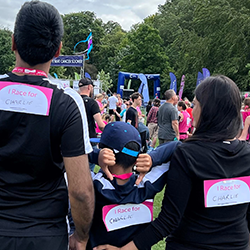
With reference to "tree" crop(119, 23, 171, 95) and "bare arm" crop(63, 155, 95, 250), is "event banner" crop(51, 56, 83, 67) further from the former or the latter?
"tree" crop(119, 23, 171, 95)

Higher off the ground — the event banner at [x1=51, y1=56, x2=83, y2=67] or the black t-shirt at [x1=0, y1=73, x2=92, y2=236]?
the black t-shirt at [x1=0, y1=73, x2=92, y2=236]

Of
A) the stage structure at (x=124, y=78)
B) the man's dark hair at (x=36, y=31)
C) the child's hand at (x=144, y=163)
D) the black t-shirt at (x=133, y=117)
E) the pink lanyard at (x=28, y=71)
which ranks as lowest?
the stage structure at (x=124, y=78)

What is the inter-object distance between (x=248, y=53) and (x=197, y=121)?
27733mm

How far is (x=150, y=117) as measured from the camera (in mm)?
10094

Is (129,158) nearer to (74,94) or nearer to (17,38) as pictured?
(74,94)

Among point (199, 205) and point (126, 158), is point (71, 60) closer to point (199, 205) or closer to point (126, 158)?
point (126, 158)

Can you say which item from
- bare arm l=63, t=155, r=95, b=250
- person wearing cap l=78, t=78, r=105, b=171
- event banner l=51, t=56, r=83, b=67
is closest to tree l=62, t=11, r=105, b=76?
event banner l=51, t=56, r=83, b=67

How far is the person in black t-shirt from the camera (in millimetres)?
1443

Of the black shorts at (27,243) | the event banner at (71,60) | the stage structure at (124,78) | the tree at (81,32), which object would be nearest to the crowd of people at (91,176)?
Answer: the black shorts at (27,243)

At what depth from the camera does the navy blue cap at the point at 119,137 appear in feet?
5.67

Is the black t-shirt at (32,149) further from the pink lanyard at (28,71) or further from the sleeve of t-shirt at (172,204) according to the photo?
the sleeve of t-shirt at (172,204)

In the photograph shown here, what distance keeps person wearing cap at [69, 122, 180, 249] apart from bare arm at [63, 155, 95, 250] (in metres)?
0.09

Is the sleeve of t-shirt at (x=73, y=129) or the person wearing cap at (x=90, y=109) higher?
the sleeve of t-shirt at (x=73, y=129)

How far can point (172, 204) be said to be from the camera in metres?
1.54
